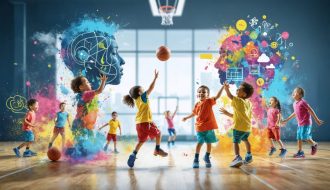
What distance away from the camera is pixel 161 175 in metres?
5.05

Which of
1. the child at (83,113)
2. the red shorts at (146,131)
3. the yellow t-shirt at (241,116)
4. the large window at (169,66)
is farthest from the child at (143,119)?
the large window at (169,66)

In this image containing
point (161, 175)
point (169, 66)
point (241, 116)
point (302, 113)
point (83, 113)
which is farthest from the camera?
point (169, 66)

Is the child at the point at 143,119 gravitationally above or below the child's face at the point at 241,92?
below

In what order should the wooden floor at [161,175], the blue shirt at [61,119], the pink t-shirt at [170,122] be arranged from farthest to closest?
the pink t-shirt at [170,122] → the blue shirt at [61,119] → the wooden floor at [161,175]

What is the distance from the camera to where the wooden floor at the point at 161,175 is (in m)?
4.29

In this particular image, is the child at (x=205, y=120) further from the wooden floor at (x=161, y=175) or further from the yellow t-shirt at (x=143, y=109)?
the yellow t-shirt at (x=143, y=109)

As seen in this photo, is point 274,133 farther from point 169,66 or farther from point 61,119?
point 169,66

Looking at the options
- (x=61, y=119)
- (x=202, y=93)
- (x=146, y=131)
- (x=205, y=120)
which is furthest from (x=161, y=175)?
(x=61, y=119)

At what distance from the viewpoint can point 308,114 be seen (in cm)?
750

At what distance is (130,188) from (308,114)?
14.7 feet

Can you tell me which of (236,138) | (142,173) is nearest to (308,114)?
(236,138)

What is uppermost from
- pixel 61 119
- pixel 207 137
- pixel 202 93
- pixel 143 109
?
pixel 202 93

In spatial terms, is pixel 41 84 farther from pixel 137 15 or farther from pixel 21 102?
pixel 137 15

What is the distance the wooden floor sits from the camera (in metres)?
4.29
